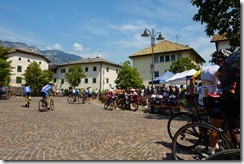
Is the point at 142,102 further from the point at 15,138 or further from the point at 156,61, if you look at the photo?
the point at 156,61

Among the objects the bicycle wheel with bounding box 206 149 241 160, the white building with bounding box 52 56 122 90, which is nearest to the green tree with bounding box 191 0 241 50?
the bicycle wheel with bounding box 206 149 241 160

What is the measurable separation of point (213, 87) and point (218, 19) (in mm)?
8901

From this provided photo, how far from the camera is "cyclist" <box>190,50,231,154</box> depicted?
13.1 ft

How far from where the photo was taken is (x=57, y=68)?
80.3 meters

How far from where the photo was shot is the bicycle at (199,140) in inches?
134

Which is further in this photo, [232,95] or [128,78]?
[128,78]

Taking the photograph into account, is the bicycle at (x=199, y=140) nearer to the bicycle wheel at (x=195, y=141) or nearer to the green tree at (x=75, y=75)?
the bicycle wheel at (x=195, y=141)

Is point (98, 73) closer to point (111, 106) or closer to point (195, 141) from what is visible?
point (111, 106)

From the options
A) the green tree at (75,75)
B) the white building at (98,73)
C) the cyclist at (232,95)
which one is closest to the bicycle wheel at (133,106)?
the cyclist at (232,95)

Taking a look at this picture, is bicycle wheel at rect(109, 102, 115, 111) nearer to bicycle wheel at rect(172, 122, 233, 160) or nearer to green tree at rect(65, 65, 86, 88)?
bicycle wheel at rect(172, 122, 233, 160)

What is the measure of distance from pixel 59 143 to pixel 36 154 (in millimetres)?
1056

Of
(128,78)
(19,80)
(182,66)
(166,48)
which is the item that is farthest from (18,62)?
(182,66)

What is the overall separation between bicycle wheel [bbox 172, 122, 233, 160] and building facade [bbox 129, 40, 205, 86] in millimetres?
48244

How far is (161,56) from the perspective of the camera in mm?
55000
